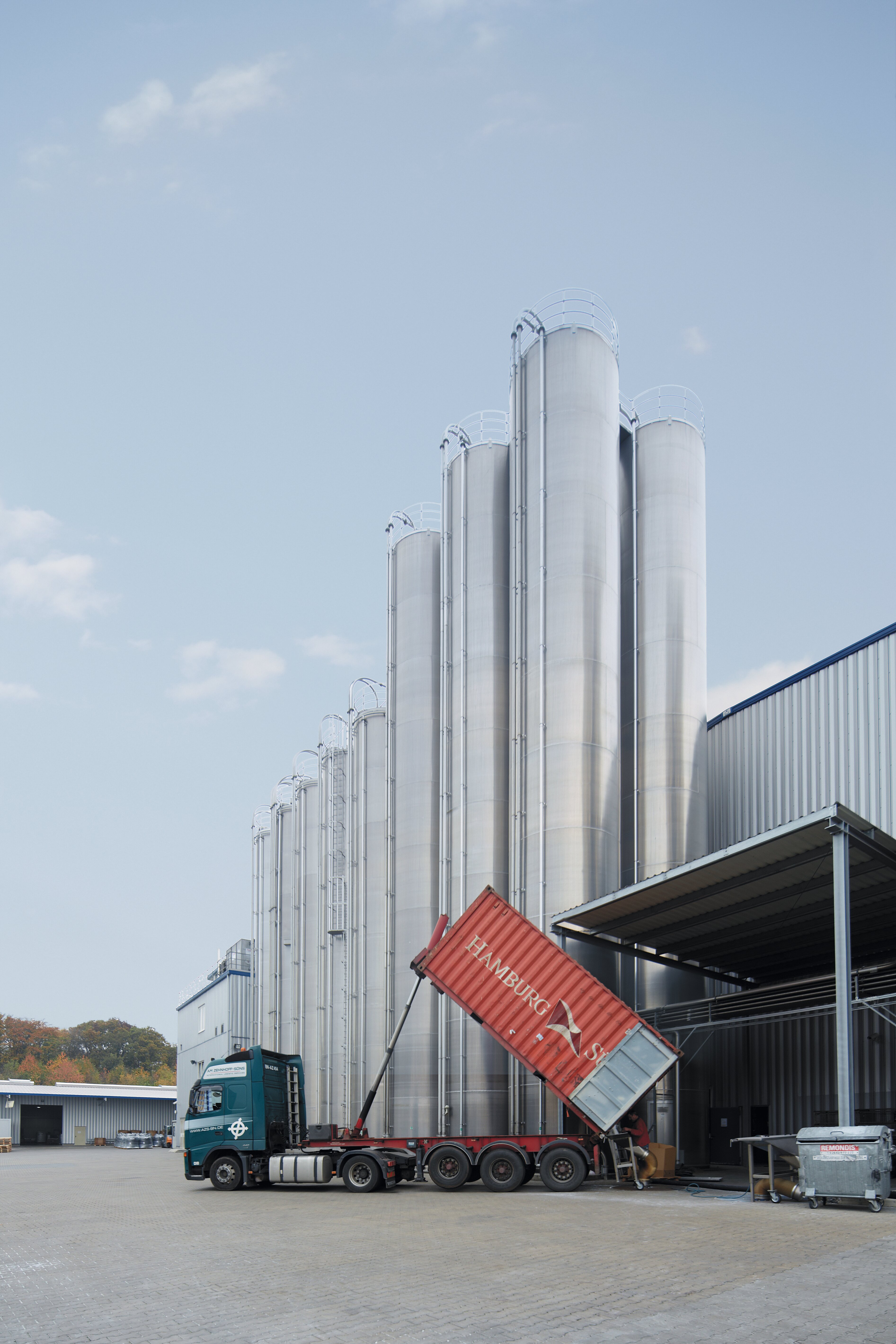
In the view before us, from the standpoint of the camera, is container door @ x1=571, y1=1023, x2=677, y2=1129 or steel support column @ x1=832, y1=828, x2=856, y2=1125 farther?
container door @ x1=571, y1=1023, x2=677, y2=1129

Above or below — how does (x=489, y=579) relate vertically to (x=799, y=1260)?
above

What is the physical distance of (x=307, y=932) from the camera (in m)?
48.8

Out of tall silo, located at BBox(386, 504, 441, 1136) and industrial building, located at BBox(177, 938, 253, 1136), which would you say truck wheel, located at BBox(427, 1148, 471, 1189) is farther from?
industrial building, located at BBox(177, 938, 253, 1136)

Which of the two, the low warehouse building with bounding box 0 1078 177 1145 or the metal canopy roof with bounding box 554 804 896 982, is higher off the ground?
the metal canopy roof with bounding box 554 804 896 982

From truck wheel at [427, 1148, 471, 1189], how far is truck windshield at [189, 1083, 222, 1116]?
5180mm

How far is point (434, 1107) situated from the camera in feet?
98.8

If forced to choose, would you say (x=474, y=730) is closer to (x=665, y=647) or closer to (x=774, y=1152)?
(x=665, y=647)

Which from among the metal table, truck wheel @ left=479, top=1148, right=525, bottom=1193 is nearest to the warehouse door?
truck wheel @ left=479, top=1148, right=525, bottom=1193

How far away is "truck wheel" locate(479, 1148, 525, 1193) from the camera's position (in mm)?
22672

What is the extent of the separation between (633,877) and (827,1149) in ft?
Result: 42.5

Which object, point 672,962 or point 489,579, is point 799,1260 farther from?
point 489,579

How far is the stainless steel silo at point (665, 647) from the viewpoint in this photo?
3044cm

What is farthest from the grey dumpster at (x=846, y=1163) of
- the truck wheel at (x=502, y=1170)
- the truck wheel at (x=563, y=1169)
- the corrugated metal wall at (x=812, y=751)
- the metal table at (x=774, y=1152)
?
the corrugated metal wall at (x=812, y=751)

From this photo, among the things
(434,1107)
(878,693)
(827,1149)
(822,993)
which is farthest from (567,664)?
(827,1149)
